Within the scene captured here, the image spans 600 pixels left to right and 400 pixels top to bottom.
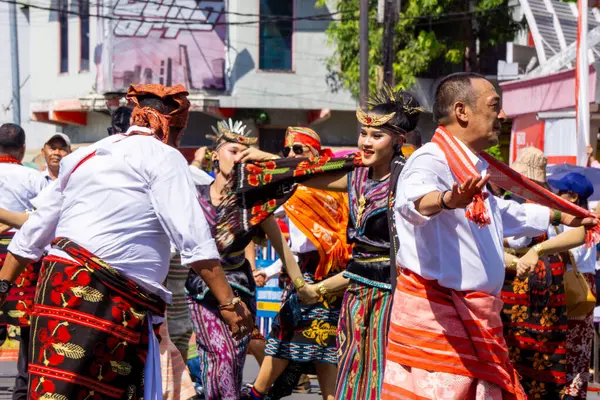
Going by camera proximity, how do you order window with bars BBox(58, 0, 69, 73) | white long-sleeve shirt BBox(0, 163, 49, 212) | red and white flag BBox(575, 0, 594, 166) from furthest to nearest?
window with bars BBox(58, 0, 69, 73)
red and white flag BBox(575, 0, 594, 166)
white long-sleeve shirt BBox(0, 163, 49, 212)

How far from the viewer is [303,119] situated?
29.9m

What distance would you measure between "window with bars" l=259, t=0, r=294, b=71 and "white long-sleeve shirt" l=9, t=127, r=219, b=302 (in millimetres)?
24397

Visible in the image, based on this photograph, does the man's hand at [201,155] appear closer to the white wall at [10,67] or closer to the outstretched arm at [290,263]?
the outstretched arm at [290,263]

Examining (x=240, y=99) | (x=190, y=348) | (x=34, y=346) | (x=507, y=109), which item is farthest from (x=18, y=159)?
(x=240, y=99)

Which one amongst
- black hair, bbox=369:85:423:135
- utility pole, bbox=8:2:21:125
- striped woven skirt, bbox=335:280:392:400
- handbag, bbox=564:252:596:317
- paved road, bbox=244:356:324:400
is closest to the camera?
striped woven skirt, bbox=335:280:392:400

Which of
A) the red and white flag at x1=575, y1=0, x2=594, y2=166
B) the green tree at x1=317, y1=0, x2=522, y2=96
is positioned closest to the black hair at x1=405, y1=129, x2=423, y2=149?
the red and white flag at x1=575, y1=0, x2=594, y2=166

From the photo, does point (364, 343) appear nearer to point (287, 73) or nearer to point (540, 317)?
point (540, 317)

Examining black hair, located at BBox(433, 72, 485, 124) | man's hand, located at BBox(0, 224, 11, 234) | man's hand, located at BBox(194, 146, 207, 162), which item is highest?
black hair, located at BBox(433, 72, 485, 124)

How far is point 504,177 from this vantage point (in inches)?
198

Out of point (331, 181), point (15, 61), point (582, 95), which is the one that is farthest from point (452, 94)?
point (15, 61)

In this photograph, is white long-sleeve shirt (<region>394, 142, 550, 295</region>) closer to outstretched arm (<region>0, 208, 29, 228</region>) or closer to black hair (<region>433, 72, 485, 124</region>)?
black hair (<region>433, 72, 485, 124</region>)

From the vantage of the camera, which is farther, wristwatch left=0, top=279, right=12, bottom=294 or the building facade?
the building facade

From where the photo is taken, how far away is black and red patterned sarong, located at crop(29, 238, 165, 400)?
15.3ft

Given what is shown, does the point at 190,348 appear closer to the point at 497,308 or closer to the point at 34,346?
the point at 34,346
